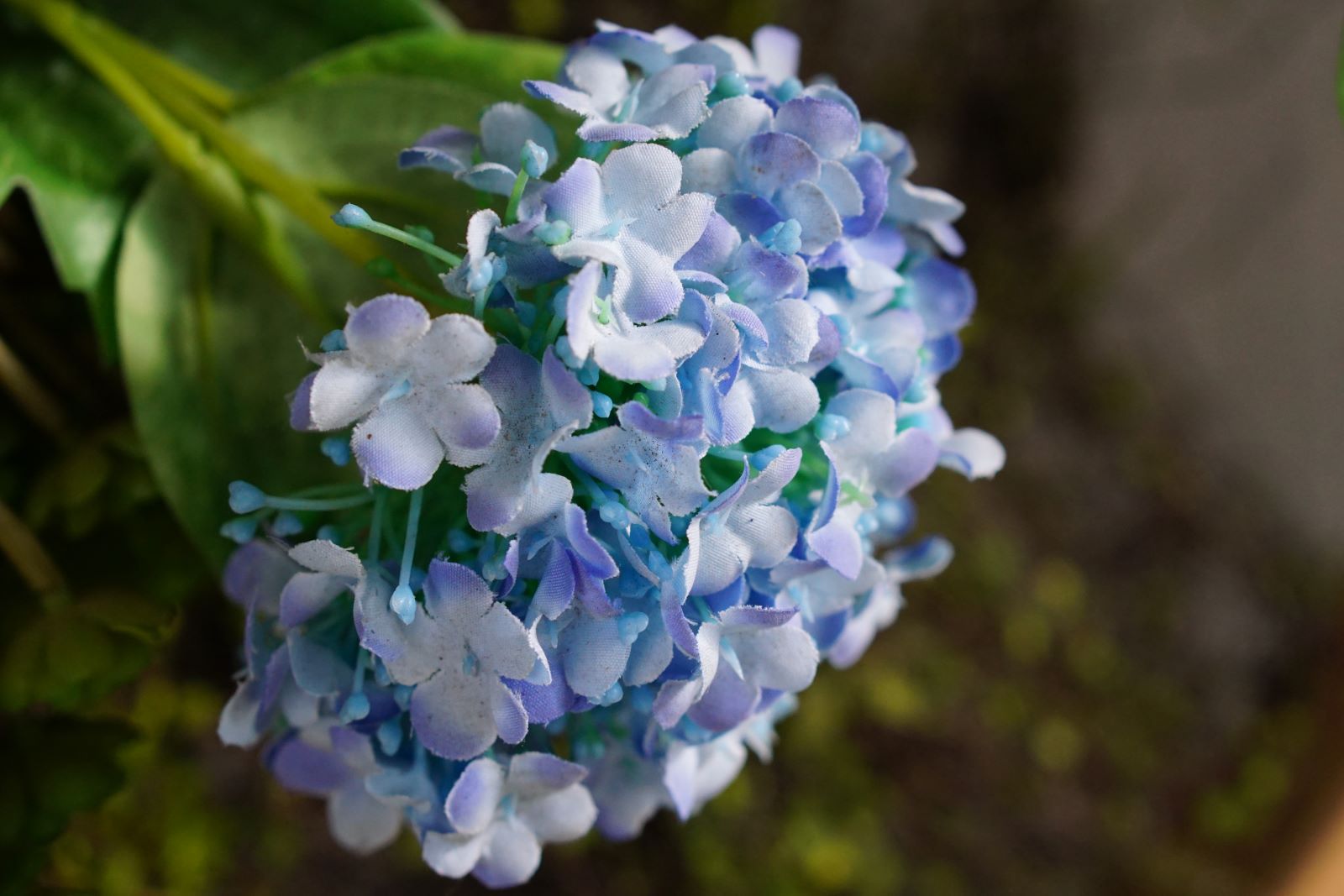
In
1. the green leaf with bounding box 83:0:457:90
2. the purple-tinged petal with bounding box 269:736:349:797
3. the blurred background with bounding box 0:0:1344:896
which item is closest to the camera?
the purple-tinged petal with bounding box 269:736:349:797

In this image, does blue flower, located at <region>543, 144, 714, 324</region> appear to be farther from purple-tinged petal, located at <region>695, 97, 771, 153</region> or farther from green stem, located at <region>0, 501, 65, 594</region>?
green stem, located at <region>0, 501, 65, 594</region>

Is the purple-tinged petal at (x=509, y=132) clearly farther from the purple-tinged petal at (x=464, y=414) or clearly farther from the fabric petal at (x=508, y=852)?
the fabric petal at (x=508, y=852)

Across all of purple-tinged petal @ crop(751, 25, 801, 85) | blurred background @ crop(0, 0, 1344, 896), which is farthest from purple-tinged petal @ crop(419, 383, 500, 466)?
blurred background @ crop(0, 0, 1344, 896)

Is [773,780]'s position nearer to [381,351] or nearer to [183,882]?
[183,882]

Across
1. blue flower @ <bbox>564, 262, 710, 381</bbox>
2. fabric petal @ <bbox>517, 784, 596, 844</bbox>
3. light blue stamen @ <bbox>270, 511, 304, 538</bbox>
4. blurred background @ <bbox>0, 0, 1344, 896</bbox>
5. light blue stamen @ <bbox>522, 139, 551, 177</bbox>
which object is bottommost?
blurred background @ <bbox>0, 0, 1344, 896</bbox>

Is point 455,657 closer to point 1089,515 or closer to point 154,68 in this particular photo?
point 154,68

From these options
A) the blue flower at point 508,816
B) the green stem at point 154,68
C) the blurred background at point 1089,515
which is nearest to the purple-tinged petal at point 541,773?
the blue flower at point 508,816

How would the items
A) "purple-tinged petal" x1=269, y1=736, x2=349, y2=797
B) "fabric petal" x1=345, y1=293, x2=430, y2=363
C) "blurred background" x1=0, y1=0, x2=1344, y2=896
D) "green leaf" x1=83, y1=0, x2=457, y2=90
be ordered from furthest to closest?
"blurred background" x1=0, y1=0, x2=1344, y2=896
"green leaf" x1=83, y1=0, x2=457, y2=90
"purple-tinged petal" x1=269, y1=736, x2=349, y2=797
"fabric petal" x1=345, y1=293, x2=430, y2=363

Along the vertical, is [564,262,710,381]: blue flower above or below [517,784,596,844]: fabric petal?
above
